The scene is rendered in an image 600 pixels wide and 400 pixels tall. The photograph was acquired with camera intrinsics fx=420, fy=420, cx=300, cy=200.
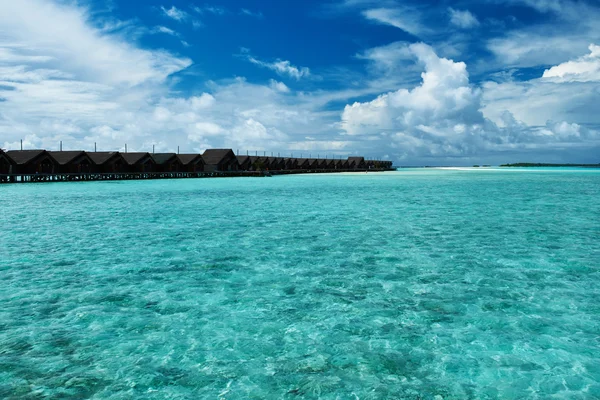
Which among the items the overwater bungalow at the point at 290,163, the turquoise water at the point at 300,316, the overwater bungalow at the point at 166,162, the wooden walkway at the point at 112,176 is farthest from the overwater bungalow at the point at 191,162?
the turquoise water at the point at 300,316

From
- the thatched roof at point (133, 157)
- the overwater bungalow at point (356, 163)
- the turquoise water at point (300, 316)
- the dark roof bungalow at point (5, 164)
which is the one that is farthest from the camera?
the overwater bungalow at point (356, 163)

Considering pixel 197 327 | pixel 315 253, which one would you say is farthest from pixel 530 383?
pixel 315 253

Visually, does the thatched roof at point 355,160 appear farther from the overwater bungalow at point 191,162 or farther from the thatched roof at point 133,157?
the thatched roof at point 133,157

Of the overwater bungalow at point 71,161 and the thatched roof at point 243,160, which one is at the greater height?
the thatched roof at point 243,160

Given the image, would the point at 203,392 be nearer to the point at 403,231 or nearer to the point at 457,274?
the point at 457,274

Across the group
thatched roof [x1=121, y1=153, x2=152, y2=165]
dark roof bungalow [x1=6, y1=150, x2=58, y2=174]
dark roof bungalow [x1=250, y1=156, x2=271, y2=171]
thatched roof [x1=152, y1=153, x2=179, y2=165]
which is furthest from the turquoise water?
dark roof bungalow [x1=250, y1=156, x2=271, y2=171]

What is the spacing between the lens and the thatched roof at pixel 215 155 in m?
85.8

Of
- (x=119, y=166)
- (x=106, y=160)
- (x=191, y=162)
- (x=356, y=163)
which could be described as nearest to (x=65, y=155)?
(x=106, y=160)

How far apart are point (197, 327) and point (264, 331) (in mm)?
1179

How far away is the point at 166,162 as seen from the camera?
75812mm

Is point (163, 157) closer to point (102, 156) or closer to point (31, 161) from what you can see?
point (102, 156)

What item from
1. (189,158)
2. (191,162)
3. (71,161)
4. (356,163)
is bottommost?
(71,161)

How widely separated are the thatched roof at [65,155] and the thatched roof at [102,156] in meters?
2.51

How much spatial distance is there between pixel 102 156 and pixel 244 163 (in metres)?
35.0
